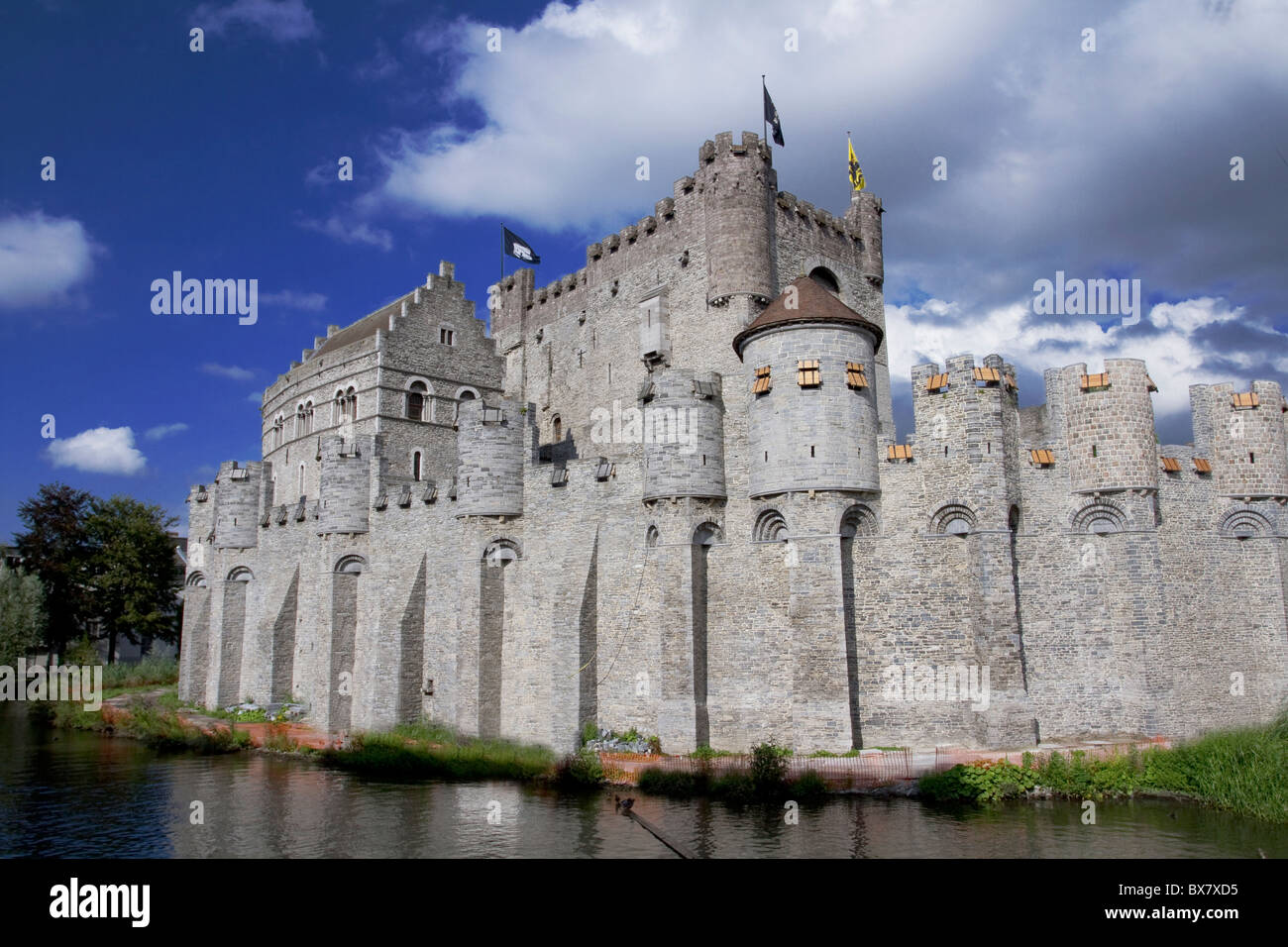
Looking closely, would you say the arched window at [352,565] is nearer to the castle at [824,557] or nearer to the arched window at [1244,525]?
the castle at [824,557]

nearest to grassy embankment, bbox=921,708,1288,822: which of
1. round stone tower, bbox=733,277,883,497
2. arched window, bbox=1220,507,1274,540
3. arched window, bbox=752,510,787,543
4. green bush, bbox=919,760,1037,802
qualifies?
green bush, bbox=919,760,1037,802

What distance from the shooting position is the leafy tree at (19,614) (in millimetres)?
42188

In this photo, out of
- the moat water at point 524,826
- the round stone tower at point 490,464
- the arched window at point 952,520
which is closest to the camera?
the moat water at point 524,826

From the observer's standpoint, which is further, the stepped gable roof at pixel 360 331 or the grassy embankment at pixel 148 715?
the stepped gable roof at pixel 360 331

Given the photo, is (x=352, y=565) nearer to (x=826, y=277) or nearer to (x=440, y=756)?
(x=440, y=756)

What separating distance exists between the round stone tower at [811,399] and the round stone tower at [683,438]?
39.5 inches

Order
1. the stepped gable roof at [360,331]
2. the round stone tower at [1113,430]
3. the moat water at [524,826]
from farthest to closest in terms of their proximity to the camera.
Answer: the stepped gable roof at [360,331], the round stone tower at [1113,430], the moat water at [524,826]

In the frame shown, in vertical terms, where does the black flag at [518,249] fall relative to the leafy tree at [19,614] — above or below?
above

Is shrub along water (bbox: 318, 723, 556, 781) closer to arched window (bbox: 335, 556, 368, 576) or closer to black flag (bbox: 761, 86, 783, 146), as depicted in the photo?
arched window (bbox: 335, 556, 368, 576)

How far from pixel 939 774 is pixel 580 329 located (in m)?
22.8

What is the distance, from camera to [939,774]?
1816 centimetres

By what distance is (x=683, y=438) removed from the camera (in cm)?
2308

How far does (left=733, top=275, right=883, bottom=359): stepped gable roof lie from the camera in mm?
22109

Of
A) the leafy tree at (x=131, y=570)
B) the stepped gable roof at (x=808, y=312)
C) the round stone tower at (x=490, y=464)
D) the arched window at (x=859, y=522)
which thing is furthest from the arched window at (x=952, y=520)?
the leafy tree at (x=131, y=570)
